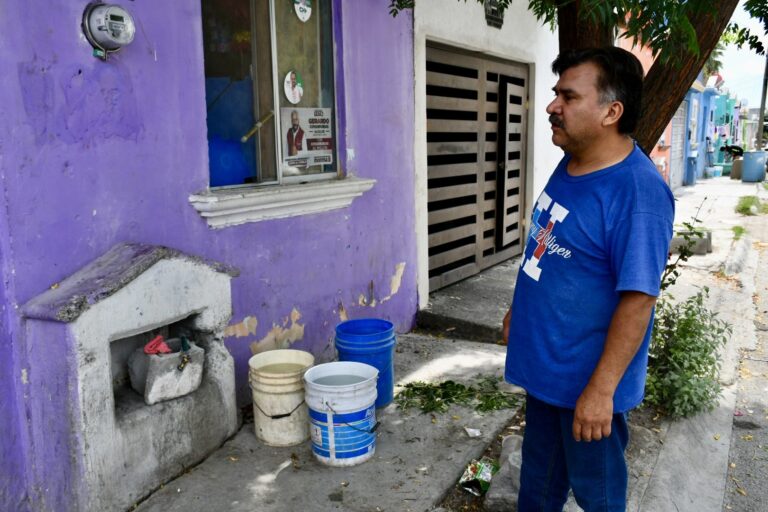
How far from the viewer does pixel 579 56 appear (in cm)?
234

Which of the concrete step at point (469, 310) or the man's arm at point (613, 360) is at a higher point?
the man's arm at point (613, 360)

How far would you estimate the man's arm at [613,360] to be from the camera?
2143 mm

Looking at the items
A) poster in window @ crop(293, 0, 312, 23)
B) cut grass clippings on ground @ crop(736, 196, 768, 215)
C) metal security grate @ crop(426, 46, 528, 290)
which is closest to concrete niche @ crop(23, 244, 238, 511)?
poster in window @ crop(293, 0, 312, 23)

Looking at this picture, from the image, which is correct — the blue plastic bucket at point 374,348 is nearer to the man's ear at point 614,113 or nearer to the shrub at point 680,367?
the shrub at point 680,367

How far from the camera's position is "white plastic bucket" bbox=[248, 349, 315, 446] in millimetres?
3629

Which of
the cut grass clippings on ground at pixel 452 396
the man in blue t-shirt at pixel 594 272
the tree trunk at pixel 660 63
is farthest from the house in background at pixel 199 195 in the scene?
the man in blue t-shirt at pixel 594 272

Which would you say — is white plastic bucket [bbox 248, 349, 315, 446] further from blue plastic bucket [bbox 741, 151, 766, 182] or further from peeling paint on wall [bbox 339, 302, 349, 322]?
blue plastic bucket [bbox 741, 151, 766, 182]

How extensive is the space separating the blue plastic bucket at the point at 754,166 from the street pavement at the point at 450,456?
812 inches

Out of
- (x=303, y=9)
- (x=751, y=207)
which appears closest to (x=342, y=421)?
(x=303, y=9)

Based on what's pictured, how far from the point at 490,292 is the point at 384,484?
380 centimetres

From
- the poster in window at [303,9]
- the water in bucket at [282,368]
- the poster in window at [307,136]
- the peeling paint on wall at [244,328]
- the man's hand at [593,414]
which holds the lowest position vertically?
the water in bucket at [282,368]

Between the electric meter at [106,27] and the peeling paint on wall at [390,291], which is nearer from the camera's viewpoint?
the electric meter at [106,27]

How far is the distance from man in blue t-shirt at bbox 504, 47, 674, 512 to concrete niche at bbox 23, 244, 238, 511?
5.43 ft

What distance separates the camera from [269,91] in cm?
434
